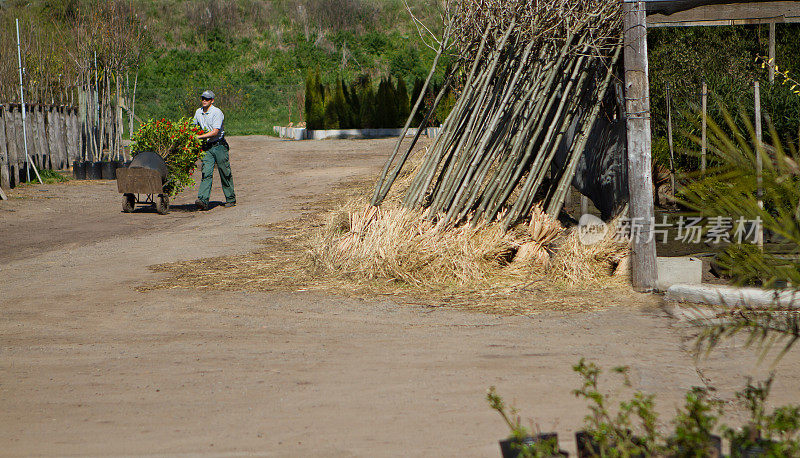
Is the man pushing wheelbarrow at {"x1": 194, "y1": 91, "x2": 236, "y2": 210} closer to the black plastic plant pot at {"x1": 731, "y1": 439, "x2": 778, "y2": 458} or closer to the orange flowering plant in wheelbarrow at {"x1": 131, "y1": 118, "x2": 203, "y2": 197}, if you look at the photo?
the orange flowering plant in wheelbarrow at {"x1": 131, "y1": 118, "x2": 203, "y2": 197}

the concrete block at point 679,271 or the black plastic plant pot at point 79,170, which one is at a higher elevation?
the black plastic plant pot at point 79,170

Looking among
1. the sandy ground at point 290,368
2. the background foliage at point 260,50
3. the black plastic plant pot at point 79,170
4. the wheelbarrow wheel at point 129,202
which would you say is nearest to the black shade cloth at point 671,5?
the sandy ground at point 290,368

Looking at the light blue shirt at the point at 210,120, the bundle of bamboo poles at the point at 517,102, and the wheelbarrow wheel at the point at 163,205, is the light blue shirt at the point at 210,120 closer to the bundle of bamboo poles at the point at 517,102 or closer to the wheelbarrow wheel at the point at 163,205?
the wheelbarrow wheel at the point at 163,205

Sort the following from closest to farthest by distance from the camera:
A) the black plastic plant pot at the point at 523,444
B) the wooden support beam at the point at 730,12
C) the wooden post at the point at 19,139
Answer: the black plastic plant pot at the point at 523,444, the wooden support beam at the point at 730,12, the wooden post at the point at 19,139

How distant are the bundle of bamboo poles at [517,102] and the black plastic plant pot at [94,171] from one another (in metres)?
11.1

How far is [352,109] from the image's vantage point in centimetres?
2678

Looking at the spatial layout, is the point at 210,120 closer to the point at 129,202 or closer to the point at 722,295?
the point at 129,202

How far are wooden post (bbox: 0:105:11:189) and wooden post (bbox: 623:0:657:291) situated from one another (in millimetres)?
11251

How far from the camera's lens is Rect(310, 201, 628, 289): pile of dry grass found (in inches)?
218

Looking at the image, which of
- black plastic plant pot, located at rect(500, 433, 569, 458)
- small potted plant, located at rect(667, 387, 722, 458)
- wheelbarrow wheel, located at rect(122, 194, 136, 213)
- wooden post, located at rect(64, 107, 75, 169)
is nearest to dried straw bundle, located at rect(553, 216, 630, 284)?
black plastic plant pot, located at rect(500, 433, 569, 458)

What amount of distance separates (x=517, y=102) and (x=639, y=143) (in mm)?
1192

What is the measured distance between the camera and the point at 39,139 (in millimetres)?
15148

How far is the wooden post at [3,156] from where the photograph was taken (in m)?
13.1

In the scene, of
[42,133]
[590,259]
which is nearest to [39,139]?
[42,133]
